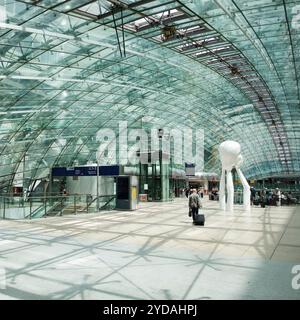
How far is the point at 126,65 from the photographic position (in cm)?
2995

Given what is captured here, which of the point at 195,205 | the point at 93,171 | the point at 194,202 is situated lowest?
the point at 195,205

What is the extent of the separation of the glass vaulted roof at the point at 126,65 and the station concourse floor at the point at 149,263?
830cm

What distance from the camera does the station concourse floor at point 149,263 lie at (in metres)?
6.30

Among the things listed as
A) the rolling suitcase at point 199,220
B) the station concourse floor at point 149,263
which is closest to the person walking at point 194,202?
the rolling suitcase at point 199,220

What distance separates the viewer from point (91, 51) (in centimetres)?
2550

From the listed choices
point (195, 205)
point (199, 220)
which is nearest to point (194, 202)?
point (195, 205)

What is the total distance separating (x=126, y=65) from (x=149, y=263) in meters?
23.8

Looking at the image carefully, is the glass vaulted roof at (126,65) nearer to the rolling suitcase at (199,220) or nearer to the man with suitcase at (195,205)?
the man with suitcase at (195,205)

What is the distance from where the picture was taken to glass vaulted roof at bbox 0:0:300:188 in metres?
19.9

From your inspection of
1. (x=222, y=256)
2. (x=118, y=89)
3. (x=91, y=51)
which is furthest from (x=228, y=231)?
(x=118, y=89)

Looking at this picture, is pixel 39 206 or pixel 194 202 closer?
pixel 194 202

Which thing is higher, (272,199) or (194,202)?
(194,202)

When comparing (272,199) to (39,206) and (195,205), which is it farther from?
(39,206)

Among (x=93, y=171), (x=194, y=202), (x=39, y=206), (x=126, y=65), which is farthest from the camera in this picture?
(x=126, y=65)
